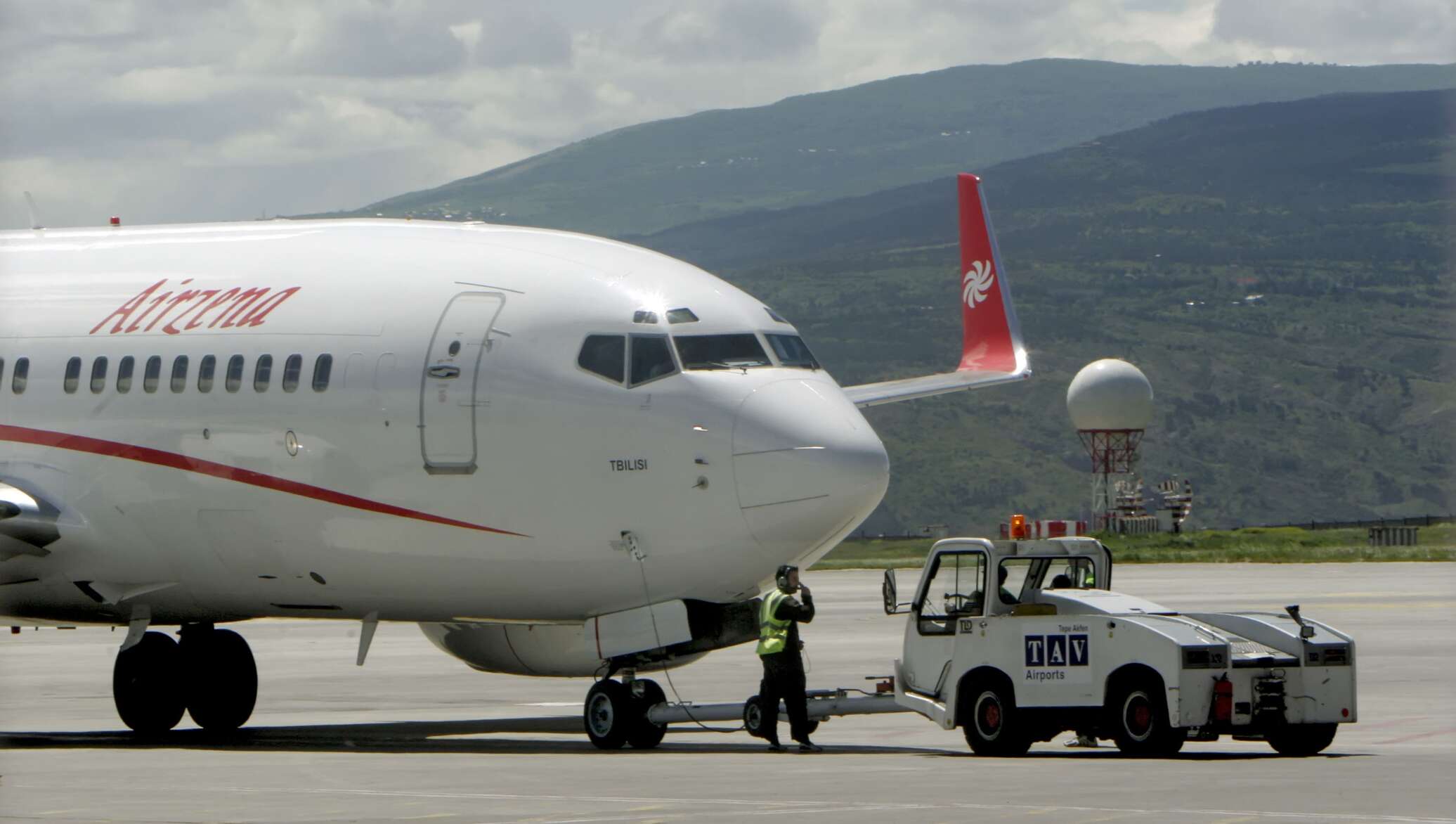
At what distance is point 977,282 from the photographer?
137 feet

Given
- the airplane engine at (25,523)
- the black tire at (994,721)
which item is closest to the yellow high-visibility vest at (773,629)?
the black tire at (994,721)

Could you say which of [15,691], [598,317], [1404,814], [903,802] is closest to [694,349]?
[598,317]

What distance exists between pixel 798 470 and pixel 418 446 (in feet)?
12.9

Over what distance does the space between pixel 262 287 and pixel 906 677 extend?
26.1ft

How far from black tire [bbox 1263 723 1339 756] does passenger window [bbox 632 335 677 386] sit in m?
6.45

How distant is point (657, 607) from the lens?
21.5 metres

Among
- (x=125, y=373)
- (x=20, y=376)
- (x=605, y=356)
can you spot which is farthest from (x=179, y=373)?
(x=605, y=356)

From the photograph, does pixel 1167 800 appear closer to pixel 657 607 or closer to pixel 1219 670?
pixel 1219 670

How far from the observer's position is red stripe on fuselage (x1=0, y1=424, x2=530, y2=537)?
2194 centimetres

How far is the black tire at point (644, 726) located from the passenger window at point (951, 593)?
264cm

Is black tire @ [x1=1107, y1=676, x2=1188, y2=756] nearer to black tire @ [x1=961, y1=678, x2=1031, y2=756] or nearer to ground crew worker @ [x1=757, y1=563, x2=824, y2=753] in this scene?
black tire @ [x1=961, y1=678, x2=1031, y2=756]

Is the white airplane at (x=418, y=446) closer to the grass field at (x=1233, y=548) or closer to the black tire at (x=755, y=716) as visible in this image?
the black tire at (x=755, y=716)

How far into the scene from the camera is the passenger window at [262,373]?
22.8 m

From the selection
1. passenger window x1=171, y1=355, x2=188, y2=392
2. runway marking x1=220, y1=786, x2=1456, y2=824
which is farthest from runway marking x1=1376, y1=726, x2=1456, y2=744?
passenger window x1=171, y1=355, x2=188, y2=392
